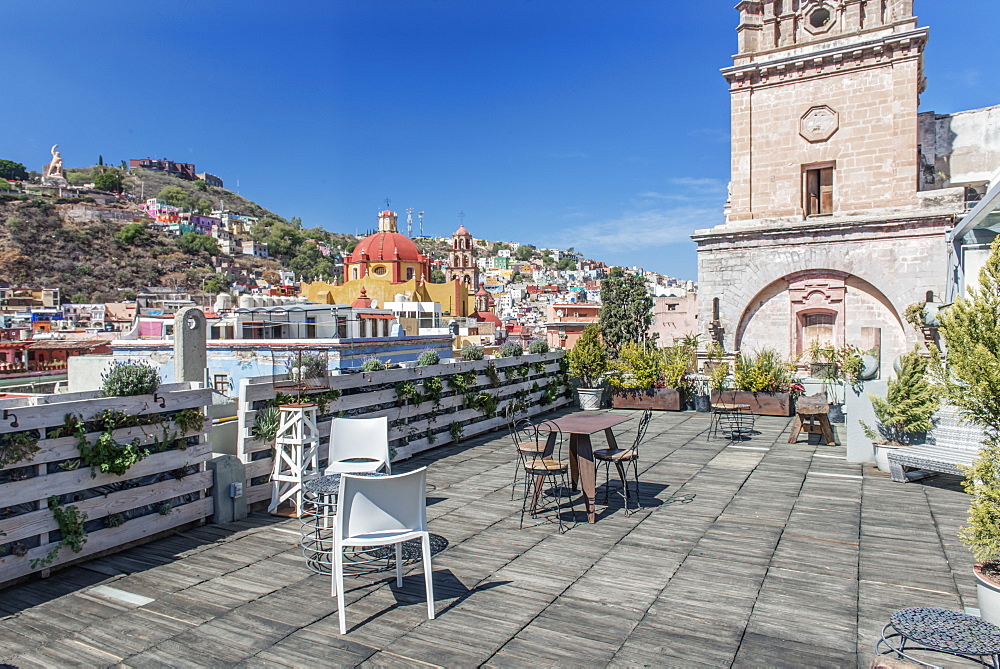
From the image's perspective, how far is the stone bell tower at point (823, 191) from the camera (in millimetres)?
13812

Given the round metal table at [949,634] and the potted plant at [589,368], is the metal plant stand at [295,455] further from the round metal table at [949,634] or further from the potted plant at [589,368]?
the potted plant at [589,368]

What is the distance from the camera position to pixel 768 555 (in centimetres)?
477

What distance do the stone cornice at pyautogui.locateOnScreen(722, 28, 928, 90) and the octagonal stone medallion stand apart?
86cm

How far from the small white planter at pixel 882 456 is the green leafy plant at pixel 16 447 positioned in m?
7.69

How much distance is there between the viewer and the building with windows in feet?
45.3

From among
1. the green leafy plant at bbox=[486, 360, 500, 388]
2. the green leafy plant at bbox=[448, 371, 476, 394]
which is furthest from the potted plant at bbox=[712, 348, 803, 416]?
the green leafy plant at bbox=[448, 371, 476, 394]

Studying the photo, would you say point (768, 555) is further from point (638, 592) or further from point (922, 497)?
point (922, 497)

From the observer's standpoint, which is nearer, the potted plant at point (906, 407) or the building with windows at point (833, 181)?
the potted plant at point (906, 407)

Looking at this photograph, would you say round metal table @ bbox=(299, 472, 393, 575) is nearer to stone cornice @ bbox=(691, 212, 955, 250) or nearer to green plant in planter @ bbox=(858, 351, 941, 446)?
green plant in planter @ bbox=(858, 351, 941, 446)

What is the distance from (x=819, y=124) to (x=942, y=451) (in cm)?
1072

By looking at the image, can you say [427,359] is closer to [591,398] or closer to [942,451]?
→ [591,398]

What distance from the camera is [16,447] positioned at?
4090 mm

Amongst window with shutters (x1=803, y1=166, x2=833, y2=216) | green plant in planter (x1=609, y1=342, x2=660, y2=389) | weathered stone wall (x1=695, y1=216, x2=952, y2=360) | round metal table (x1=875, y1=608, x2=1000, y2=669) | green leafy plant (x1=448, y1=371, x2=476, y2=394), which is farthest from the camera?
window with shutters (x1=803, y1=166, x2=833, y2=216)

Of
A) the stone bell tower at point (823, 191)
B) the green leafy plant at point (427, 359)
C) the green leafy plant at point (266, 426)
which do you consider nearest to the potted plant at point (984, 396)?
the green leafy plant at point (266, 426)
